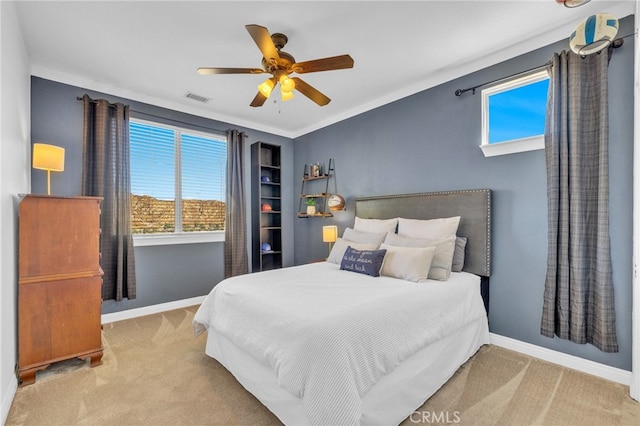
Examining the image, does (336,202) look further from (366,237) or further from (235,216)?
(235,216)

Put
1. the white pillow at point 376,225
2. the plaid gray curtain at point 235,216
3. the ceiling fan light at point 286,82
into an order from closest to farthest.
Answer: the ceiling fan light at point 286,82 < the white pillow at point 376,225 < the plaid gray curtain at point 235,216

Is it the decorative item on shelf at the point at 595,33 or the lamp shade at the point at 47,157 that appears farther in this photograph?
the lamp shade at the point at 47,157

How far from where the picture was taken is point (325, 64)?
84.7 inches

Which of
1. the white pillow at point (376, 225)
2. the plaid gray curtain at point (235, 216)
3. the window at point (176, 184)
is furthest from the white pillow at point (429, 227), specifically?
the window at point (176, 184)

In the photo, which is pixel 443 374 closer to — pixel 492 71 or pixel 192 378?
pixel 192 378

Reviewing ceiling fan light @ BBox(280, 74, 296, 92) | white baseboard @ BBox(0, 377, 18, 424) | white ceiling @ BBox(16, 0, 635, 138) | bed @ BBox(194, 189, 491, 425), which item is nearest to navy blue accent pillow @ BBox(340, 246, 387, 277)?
bed @ BBox(194, 189, 491, 425)

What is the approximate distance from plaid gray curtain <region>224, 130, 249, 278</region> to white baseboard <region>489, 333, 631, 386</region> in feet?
10.4

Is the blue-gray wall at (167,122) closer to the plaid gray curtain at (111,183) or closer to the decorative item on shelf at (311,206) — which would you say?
the plaid gray curtain at (111,183)

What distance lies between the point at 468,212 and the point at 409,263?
0.87 metres

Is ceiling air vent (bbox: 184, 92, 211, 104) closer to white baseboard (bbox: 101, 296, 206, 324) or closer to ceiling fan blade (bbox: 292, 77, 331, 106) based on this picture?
ceiling fan blade (bbox: 292, 77, 331, 106)

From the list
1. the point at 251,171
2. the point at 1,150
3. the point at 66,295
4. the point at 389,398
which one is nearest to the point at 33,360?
the point at 66,295

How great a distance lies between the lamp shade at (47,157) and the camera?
8.09ft

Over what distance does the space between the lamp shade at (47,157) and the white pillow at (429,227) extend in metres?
3.21

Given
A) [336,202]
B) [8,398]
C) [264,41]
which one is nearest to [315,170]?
[336,202]
